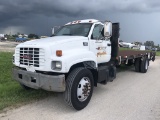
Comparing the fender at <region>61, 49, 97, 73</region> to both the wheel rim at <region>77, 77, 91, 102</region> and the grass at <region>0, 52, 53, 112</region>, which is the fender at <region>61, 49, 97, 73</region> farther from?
the grass at <region>0, 52, 53, 112</region>

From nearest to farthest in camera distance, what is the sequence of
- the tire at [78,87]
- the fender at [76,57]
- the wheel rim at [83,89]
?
the fender at [76,57] → the tire at [78,87] → the wheel rim at [83,89]

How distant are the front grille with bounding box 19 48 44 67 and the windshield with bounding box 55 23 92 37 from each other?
1665 mm

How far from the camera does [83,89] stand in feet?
17.6

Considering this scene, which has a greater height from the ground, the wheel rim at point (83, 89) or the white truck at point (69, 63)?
the white truck at point (69, 63)

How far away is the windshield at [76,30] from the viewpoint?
628 centimetres

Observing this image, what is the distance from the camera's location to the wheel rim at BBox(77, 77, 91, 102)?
208 inches

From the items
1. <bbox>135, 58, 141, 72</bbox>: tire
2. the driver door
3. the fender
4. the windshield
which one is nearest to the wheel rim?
the fender

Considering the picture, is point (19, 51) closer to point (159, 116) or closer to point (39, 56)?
point (39, 56)

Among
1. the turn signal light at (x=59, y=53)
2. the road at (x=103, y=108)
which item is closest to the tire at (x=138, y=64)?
the road at (x=103, y=108)

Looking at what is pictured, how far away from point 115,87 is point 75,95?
10.4 feet

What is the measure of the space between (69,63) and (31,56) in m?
1.03

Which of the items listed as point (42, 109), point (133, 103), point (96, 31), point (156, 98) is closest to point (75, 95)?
point (42, 109)

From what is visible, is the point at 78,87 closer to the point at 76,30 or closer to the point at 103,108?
the point at 103,108

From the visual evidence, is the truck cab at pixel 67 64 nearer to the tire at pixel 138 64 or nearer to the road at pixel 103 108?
the road at pixel 103 108
